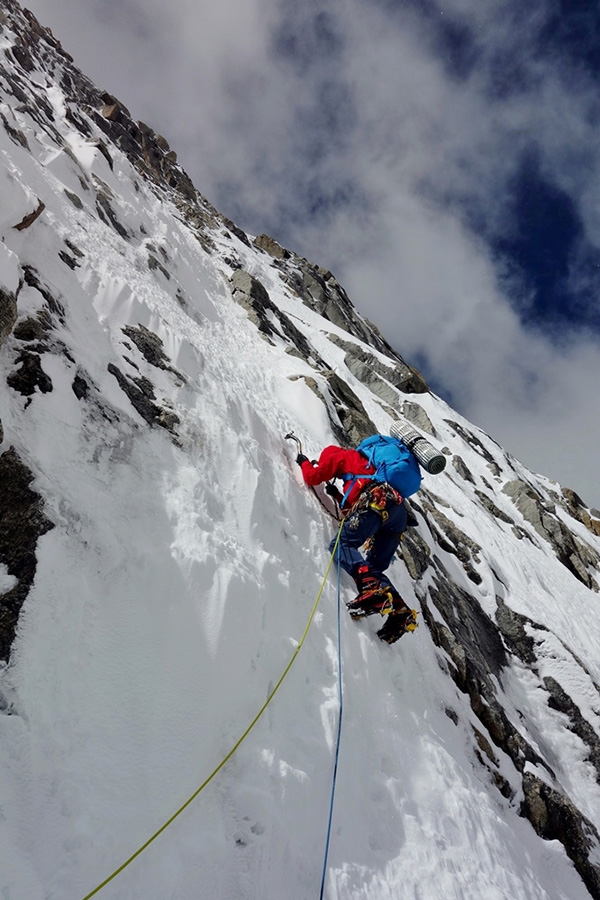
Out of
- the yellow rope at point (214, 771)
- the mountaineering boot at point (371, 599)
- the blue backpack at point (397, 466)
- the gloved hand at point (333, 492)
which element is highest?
the blue backpack at point (397, 466)

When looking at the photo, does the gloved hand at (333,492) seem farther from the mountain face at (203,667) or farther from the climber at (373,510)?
the mountain face at (203,667)

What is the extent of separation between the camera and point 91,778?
9.33ft

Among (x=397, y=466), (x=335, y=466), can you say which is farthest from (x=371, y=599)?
(x=335, y=466)

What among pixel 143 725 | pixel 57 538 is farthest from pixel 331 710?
pixel 57 538

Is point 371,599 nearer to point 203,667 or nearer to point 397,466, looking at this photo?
point 397,466

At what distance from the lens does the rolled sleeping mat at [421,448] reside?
20.6 ft

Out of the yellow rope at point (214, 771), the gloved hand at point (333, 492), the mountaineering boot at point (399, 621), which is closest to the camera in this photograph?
the yellow rope at point (214, 771)

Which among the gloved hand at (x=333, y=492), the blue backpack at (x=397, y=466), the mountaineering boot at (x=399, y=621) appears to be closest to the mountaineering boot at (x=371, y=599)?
the mountaineering boot at (x=399, y=621)

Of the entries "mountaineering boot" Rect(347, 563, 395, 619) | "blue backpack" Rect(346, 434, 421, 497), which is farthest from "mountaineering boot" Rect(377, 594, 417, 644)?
"blue backpack" Rect(346, 434, 421, 497)

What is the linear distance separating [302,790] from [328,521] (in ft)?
11.8

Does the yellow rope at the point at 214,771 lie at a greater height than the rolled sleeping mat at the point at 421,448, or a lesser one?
lesser

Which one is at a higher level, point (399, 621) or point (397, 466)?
point (397, 466)

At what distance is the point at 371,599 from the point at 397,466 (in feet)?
6.11

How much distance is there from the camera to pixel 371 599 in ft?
18.2
